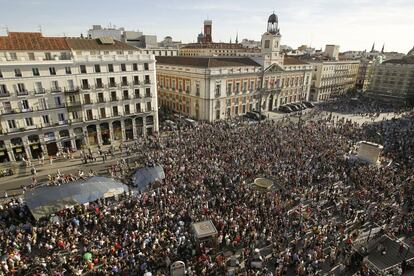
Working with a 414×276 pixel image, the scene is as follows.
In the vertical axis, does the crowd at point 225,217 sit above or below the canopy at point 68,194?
below

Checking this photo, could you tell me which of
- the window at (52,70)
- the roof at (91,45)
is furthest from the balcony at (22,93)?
the roof at (91,45)

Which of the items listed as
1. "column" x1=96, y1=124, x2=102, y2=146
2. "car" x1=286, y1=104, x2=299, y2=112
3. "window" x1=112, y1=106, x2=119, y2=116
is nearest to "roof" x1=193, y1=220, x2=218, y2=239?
"column" x1=96, y1=124, x2=102, y2=146

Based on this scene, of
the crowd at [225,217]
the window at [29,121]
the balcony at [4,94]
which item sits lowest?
the crowd at [225,217]

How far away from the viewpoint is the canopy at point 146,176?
26375mm

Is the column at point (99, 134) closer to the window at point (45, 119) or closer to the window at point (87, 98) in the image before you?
the window at point (87, 98)

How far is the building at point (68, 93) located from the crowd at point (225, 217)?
8.77 m

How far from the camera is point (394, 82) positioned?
82.5 m

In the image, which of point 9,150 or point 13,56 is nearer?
point 13,56

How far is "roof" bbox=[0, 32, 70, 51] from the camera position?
32500 millimetres

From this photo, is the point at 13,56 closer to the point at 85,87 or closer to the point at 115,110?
the point at 85,87

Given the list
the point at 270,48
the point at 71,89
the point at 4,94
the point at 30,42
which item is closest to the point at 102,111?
the point at 71,89

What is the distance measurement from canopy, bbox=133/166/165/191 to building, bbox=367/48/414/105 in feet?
272

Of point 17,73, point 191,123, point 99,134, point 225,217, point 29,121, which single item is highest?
point 17,73

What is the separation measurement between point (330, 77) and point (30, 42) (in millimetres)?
81331
